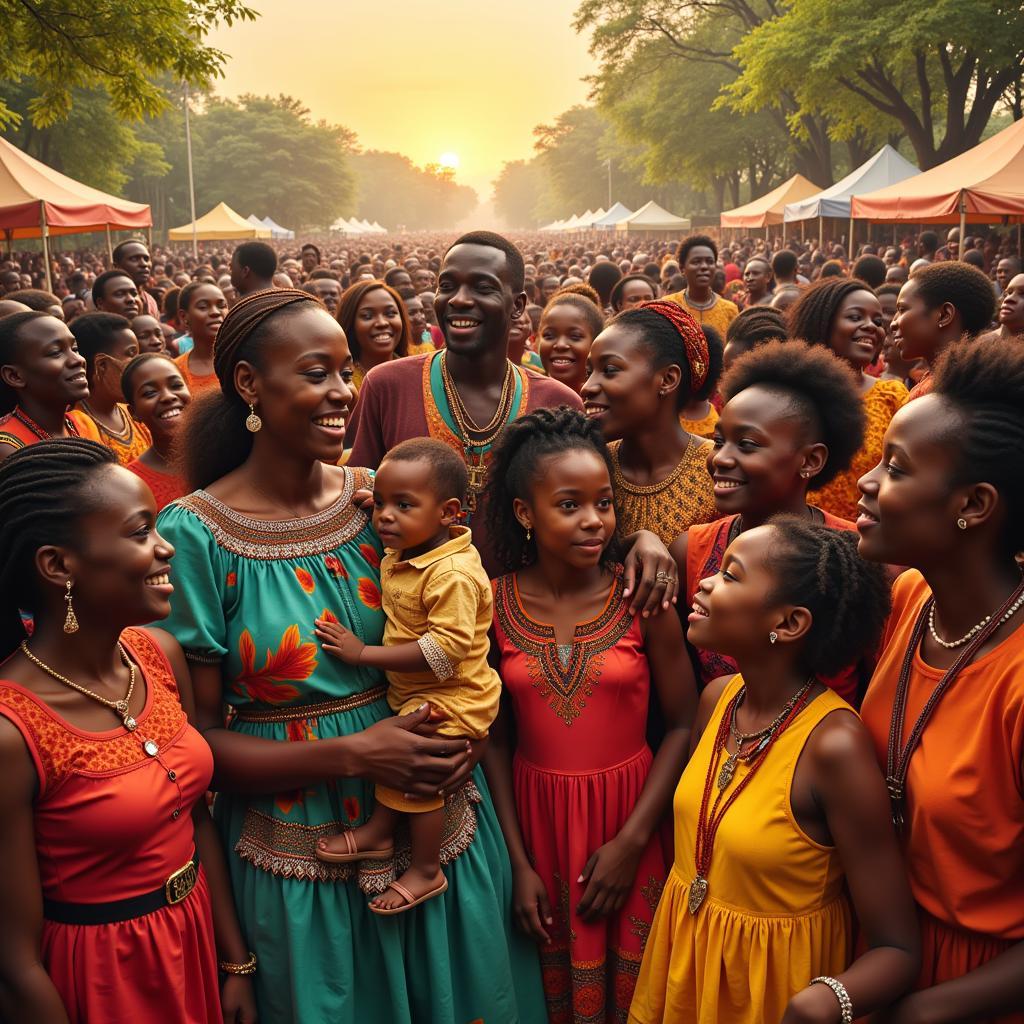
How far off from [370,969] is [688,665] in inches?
46.5

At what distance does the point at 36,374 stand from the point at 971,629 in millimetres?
3894

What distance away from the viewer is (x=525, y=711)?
2.88 metres

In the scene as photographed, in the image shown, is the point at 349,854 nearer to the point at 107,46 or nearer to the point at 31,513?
the point at 31,513

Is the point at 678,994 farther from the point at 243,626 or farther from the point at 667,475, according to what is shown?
the point at 667,475

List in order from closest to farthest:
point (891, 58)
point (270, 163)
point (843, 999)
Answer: point (843, 999)
point (891, 58)
point (270, 163)

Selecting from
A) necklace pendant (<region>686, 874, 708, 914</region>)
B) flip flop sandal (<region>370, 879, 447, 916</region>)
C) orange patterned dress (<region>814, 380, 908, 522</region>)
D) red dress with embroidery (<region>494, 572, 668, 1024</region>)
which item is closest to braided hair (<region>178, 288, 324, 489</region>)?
red dress with embroidery (<region>494, 572, 668, 1024</region>)

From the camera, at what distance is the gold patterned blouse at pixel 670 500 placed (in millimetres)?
3322

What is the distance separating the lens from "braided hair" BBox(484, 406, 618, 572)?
295cm

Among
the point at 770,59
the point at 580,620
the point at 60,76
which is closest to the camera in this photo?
the point at 580,620

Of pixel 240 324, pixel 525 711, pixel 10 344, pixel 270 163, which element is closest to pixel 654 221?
pixel 270 163

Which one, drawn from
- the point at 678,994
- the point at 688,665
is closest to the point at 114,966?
the point at 678,994

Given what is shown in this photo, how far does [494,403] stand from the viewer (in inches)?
146

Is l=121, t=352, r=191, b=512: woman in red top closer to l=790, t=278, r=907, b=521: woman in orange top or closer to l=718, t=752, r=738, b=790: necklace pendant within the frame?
l=790, t=278, r=907, b=521: woman in orange top

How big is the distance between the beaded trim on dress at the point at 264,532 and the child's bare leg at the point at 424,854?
0.73 meters
